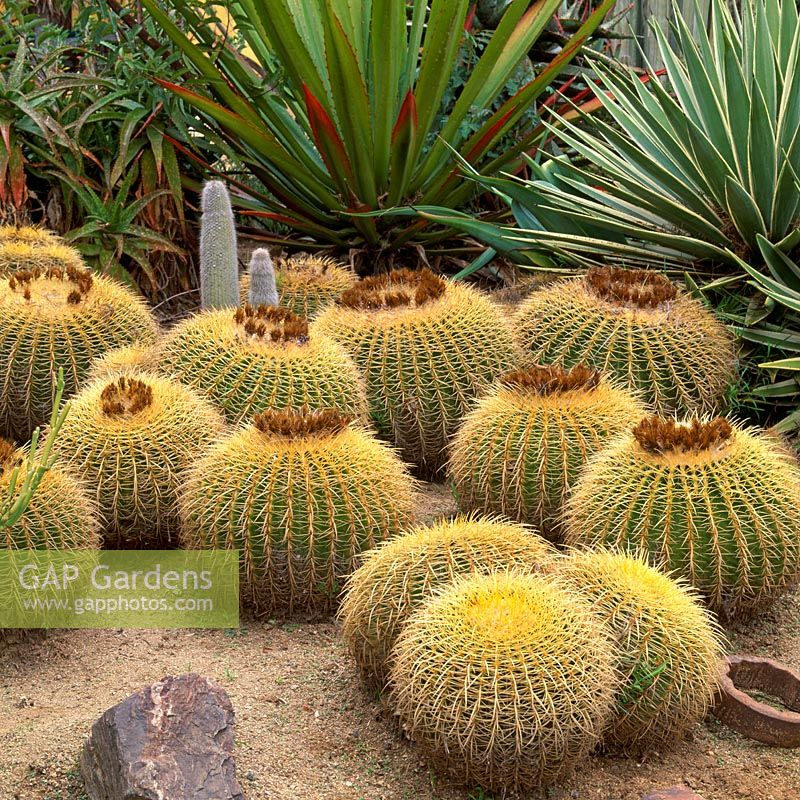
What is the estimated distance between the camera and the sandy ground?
118 inches

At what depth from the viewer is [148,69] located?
654 centimetres

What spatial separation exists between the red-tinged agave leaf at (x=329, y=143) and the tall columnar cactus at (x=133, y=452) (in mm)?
2261

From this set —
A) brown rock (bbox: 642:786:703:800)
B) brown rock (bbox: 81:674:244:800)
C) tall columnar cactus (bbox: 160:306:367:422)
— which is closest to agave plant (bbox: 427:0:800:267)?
tall columnar cactus (bbox: 160:306:367:422)

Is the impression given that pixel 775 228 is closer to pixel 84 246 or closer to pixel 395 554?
pixel 395 554

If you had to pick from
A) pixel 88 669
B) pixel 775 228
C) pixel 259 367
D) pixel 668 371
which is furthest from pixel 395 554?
pixel 775 228

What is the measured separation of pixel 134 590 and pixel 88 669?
0.49m

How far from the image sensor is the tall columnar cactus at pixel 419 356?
15.7ft

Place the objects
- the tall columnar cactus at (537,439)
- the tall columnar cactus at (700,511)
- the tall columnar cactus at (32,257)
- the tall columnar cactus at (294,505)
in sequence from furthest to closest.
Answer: the tall columnar cactus at (32,257) < the tall columnar cactus at (537,439) < the tall columnar cactus at (294,505) < the tall columnar cactus at (700,511)

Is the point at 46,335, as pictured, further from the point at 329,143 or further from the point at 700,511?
the point at 700,511

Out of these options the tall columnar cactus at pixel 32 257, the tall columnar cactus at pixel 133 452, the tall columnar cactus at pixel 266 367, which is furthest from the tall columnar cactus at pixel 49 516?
the tall columnar cactus at pixel 32 257

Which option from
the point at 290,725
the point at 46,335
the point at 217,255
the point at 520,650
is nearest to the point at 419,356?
the point at 217,255

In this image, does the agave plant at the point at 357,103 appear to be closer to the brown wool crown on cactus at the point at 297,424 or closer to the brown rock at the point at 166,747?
the brown wool crown on cactus at the point at 297,424

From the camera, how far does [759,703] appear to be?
130 inches

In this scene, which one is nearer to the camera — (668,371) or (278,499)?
(278,499)
